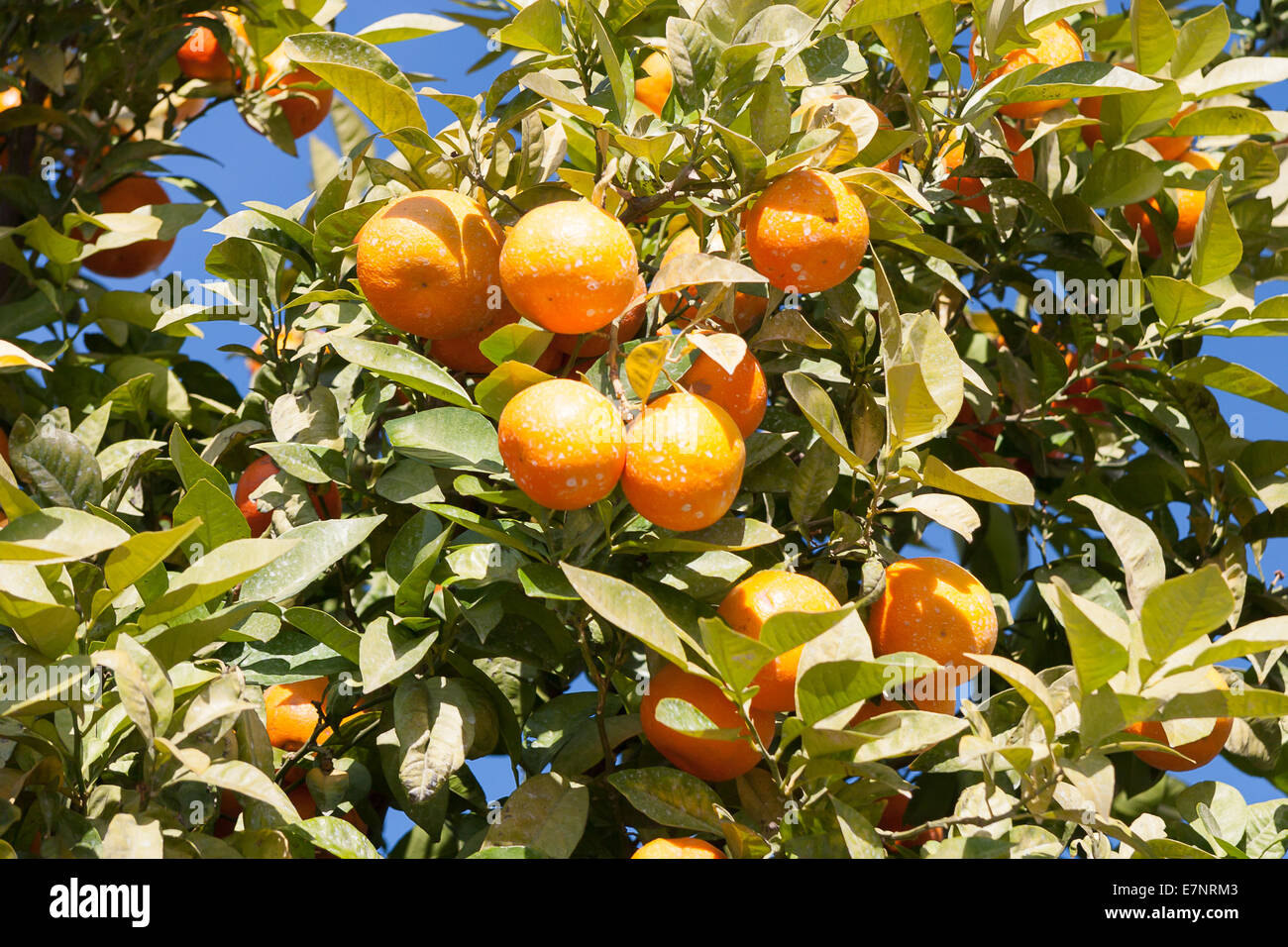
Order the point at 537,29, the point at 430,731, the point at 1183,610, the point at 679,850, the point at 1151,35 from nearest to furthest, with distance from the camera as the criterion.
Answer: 1. the point at 1183,610
2. the point at 679,850
3. the point at 430,731
4. the point at 537,29
5. the point at 1151,35

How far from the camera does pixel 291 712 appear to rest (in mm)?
1326

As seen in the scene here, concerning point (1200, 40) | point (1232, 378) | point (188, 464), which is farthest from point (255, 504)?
point (1200, 40)

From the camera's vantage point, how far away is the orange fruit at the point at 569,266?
1.05 m

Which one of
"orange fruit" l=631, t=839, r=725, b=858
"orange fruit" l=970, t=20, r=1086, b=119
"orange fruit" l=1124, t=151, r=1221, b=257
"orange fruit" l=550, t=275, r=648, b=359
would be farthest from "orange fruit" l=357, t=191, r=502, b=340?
"orange fruit" l=1124, t=151, r=1221, b=257

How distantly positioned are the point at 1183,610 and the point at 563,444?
514mm

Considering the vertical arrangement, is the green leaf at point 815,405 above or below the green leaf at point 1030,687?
above

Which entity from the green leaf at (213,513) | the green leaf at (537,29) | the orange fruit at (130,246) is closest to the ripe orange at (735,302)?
the green leaf at (537,29)

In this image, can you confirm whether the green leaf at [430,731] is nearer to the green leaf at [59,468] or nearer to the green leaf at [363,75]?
the green leaf at [59,468]

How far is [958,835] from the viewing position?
44.1 inches

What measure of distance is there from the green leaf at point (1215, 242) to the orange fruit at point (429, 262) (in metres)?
0.84

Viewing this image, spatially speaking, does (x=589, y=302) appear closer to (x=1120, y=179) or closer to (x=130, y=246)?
(x=1120, y=179)

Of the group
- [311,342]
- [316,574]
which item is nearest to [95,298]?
[311,342]
